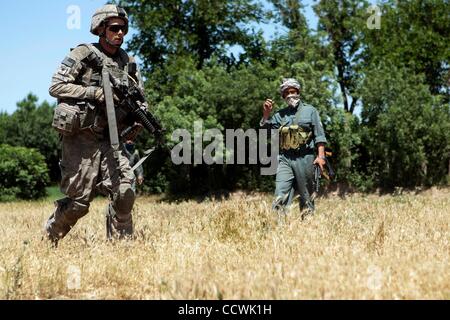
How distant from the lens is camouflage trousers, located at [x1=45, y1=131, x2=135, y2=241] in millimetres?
6438

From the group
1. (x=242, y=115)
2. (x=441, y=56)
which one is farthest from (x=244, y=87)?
(x=441, y=56)

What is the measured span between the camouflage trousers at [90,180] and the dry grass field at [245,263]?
317 mm

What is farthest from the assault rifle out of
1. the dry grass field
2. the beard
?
the beard

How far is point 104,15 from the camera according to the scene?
21.3 ft

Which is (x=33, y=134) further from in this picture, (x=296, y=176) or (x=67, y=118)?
(x=67, y=118)

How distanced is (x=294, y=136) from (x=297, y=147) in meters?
0.14

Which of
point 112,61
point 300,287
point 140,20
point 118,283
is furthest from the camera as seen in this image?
point 140,20

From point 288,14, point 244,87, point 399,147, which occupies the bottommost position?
point 399,147

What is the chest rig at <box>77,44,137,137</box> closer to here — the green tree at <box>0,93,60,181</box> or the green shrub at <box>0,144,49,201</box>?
the green shrub at <box>0,144,49,201</box>

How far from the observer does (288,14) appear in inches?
1412

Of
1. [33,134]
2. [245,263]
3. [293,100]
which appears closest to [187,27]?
[33,134]
